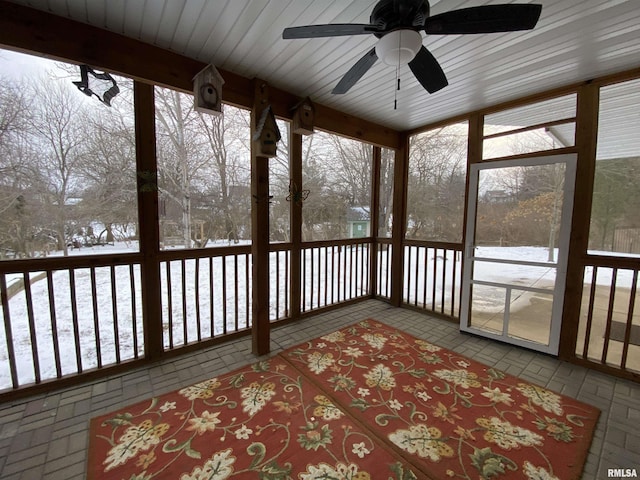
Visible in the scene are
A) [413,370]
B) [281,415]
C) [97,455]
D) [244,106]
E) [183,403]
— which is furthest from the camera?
[244,106]

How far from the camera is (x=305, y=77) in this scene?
2.49 metres

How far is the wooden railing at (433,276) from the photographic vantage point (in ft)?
11.4

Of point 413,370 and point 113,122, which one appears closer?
point 113,122

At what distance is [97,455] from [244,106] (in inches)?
108

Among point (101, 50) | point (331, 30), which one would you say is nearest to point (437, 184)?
point (331, 30)

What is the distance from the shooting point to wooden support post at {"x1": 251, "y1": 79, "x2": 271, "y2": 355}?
2.52m

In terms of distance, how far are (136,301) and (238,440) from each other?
160 centimetres

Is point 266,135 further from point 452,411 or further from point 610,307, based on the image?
point 610,307

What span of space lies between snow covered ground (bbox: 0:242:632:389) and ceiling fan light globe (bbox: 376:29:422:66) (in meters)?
2.38

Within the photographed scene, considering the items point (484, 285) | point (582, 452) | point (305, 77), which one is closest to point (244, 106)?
point (305, 77)

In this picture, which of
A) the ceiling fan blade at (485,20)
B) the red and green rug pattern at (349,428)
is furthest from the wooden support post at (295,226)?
the ceiling fan blade at (485,20)

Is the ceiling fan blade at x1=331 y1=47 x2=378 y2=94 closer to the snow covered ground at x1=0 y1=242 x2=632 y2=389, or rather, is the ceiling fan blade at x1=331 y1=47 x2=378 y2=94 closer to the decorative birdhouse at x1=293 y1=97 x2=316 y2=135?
the decorative birdhouse at x1=293 y1=97 x2=316 y2=135

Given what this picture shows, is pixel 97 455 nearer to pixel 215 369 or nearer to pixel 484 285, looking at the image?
pixel 215 369

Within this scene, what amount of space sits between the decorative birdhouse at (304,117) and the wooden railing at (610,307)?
9.79 feet
